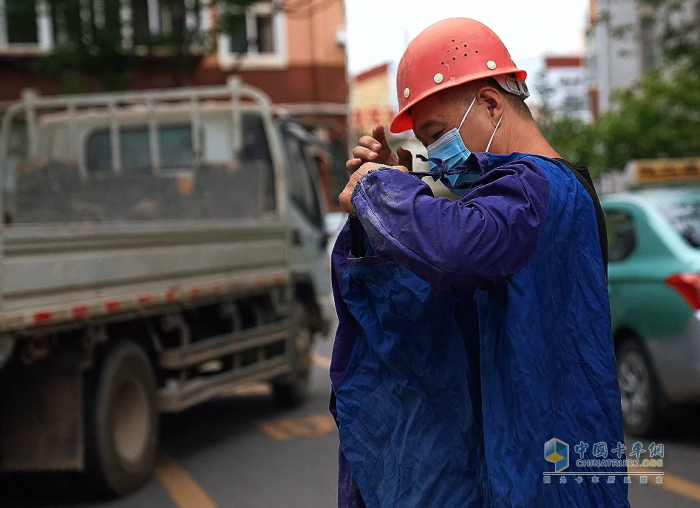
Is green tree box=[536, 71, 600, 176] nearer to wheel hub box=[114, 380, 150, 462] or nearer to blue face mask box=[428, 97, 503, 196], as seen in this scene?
wheel hub box=[114, 380, 150, 462]

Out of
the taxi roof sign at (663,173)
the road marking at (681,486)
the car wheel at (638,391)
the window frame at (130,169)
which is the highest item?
the window frame at (130,169)

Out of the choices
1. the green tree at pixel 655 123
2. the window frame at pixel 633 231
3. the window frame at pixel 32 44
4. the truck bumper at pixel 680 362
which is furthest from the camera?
the window frame at pixel 32 44

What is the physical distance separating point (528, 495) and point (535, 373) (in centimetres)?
22

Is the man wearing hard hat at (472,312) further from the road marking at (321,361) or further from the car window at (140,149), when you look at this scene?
the road marking at (321,361)

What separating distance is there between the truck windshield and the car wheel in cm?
82

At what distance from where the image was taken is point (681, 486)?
18.6 ft

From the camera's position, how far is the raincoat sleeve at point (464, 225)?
1.73m

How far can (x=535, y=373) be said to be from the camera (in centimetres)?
181

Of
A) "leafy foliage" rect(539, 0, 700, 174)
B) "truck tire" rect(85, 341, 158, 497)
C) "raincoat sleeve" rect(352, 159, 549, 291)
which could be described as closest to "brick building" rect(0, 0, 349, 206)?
"leafy foliage" rect(539, 0, 700, 174)

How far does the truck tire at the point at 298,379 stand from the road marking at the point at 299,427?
1.32 ft

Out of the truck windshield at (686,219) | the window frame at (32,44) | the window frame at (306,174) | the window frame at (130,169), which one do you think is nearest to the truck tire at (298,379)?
the window frame at (306,174)

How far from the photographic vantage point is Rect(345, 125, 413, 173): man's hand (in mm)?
2143

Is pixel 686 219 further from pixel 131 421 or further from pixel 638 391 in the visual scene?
pixel 131 421

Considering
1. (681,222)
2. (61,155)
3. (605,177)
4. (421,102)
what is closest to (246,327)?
(61,155)
